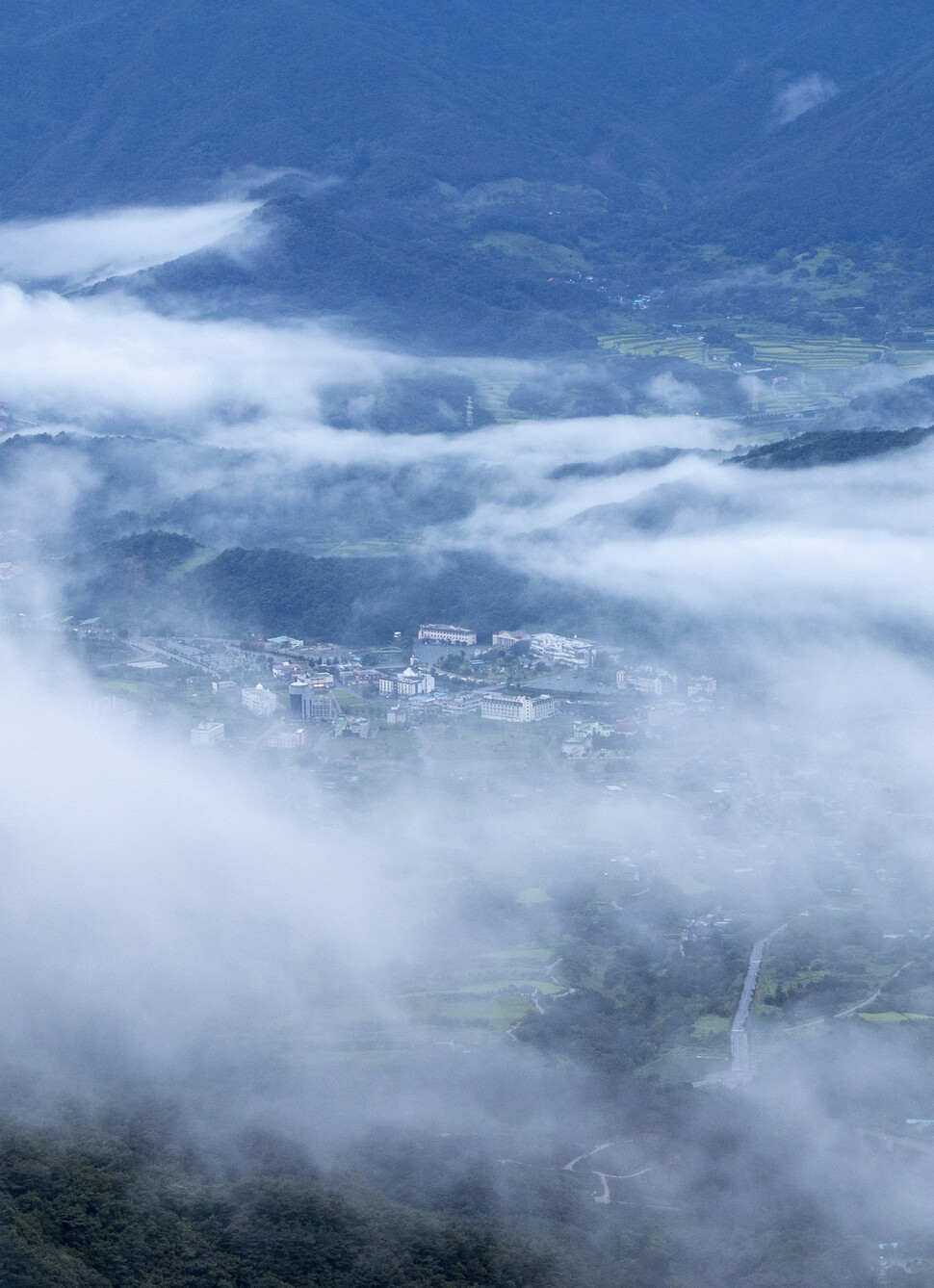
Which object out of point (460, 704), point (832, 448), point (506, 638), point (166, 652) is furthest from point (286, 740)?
point (832, 448)

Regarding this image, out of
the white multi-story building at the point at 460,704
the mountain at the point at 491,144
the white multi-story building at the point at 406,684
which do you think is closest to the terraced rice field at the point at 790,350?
the mountain at the point at 491,144

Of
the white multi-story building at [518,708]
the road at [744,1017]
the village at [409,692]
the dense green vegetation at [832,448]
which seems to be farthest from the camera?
the dense green vegetation at [832,448]

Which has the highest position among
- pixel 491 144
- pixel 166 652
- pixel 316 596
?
pixel 491 144

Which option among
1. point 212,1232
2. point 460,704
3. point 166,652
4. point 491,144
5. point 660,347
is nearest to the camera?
point 212,1232

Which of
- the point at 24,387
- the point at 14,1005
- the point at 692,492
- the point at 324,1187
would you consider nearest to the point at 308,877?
the point at 14,1005

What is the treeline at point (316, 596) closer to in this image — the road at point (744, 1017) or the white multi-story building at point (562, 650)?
the white multi-story building at point (562, 650)

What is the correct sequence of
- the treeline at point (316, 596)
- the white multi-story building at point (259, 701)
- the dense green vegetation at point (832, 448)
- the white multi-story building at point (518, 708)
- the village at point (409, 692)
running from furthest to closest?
the dense green vegetation at point (832, 448), the treeline at point (316, 596), the white multi-story building at point (518, 708), the white multi-story building at point (259, 701), the village at point (409, 692)

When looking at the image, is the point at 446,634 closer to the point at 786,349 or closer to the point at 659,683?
the point at 659,683

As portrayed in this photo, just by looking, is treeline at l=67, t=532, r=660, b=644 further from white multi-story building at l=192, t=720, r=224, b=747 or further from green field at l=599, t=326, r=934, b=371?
green field at l=599, t=326, r=934, b=371
